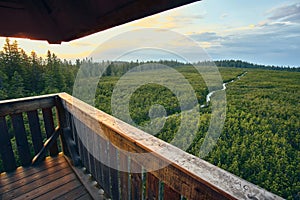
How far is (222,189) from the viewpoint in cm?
55

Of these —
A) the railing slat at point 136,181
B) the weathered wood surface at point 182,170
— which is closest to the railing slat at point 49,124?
the weathered wood surface at point 182,170

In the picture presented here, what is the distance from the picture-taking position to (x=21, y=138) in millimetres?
1983

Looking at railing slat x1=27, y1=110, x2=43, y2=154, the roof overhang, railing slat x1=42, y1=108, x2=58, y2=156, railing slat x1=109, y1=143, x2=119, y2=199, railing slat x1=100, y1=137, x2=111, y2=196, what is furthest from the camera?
railing slat x1=42, y1=108, x2=58, y2=156

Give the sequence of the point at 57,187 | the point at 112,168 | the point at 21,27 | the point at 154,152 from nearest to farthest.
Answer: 1. the point at 21,27
2. the point at 154,152
3. the point at 112,168
4. the point at 57,187

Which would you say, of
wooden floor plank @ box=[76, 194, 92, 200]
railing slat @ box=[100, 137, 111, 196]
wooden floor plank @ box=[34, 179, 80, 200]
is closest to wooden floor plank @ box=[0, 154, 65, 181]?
wooden floor plank @ box=[34, 179, 80, 200]

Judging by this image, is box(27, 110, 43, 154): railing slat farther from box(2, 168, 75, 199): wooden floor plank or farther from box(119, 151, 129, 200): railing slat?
box(119, 151, 129, 200): railing slat

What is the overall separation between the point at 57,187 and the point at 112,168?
849 millimetres

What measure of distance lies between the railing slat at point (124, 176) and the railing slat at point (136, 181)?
0.07 meters

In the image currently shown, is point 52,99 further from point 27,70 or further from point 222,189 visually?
point 27,70

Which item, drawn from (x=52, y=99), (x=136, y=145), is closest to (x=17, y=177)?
(x=52, y=99)

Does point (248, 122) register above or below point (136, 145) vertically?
below

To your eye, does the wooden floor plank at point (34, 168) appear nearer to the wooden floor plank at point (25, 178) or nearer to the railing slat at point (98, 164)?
the wooden floor plank at point (25, 178)

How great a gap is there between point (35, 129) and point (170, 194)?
195 centimetres

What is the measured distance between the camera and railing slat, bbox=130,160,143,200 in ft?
3.21
